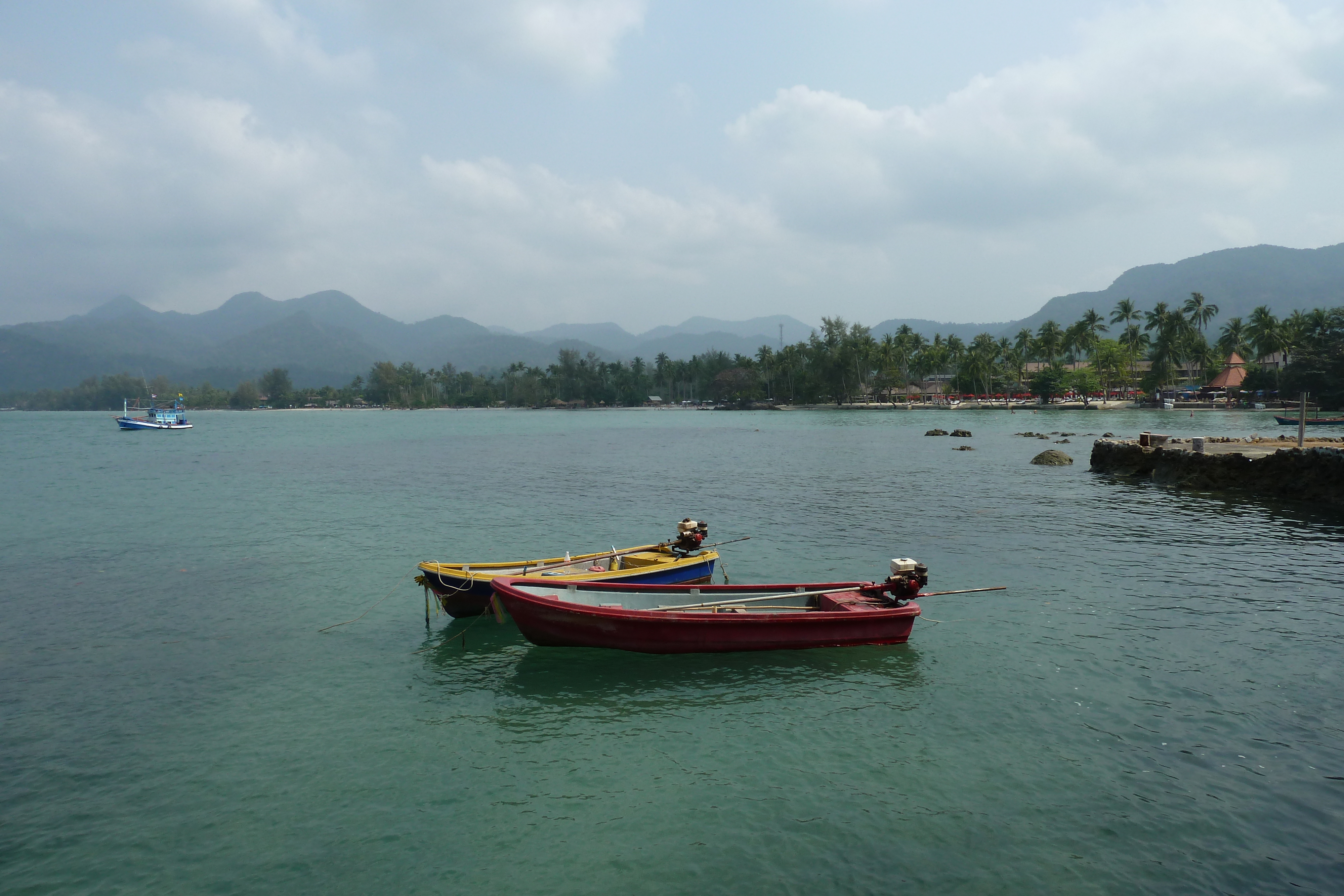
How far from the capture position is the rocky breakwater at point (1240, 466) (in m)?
30.5

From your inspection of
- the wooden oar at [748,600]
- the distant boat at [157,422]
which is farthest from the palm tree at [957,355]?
the wooden oar at [748,600]

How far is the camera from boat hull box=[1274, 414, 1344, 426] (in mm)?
69688

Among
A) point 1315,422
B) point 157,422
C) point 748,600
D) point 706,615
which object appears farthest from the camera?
point 157,422

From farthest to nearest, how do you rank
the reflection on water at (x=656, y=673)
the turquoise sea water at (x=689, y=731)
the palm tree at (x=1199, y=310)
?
1. the palm tree at (x=1199, y=310)
2. the reflection on water at (x=656, y=673)
3. the turquoise sea water at (x=689, y=731)

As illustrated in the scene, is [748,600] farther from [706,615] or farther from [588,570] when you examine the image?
[588,570]

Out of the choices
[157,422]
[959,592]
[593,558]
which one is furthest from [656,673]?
[157,422]

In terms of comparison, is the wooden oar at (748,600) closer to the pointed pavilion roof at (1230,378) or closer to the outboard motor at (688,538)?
the outboard motor at (688,538)

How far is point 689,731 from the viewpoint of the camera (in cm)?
1138

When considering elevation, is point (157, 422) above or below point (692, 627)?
above

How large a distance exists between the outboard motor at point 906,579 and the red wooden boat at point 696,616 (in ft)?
0.07

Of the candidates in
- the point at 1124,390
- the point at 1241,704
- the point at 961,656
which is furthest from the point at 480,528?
the point at 1124,390

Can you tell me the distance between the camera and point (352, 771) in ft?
33.7

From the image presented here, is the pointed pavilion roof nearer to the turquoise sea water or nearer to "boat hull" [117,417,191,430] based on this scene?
the turquoise sea water

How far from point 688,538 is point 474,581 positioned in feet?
17.8
